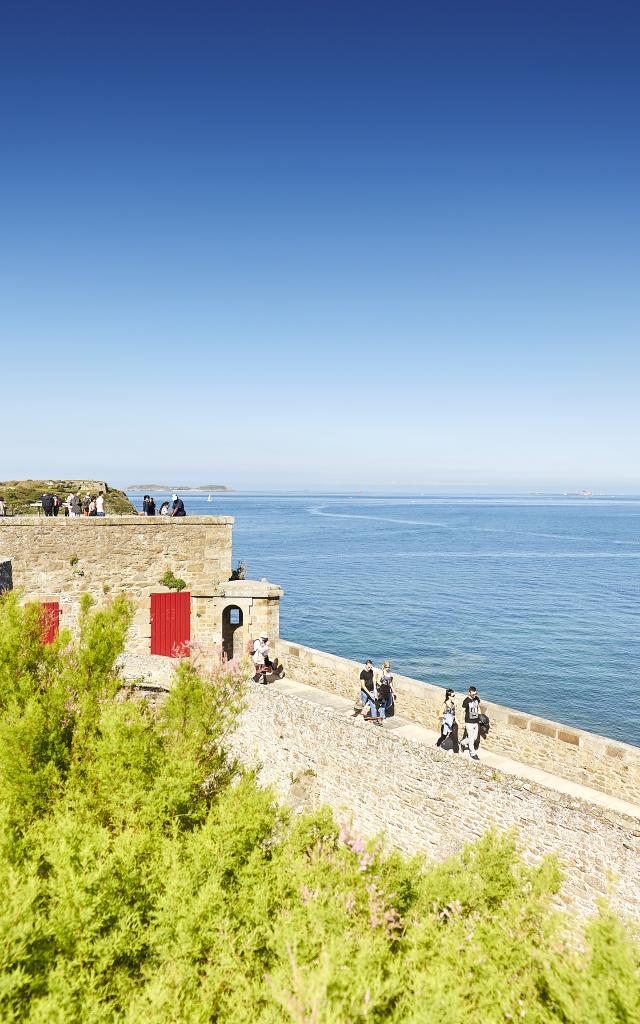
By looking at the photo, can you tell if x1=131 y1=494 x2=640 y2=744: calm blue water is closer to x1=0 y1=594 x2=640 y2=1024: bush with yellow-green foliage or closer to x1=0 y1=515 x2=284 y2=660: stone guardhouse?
x1=0 y1=515 x2=284 y2=660: stone guardhouse

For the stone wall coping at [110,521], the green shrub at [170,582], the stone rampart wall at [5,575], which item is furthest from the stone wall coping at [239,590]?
the stone rampart wall at [5,575]

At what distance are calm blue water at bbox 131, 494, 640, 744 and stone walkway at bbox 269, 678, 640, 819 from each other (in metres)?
15.7

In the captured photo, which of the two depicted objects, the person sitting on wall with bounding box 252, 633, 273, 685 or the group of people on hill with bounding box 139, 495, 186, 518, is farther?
the group of people on hill with bounding box 139, 495, 186, 518

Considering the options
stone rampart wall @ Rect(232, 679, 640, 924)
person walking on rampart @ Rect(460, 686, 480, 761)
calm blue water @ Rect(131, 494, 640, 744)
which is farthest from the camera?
calm blue water @ Rect(131, 494, 640, 744)

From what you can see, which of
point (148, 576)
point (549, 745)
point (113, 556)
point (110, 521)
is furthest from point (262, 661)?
point (549, 745)

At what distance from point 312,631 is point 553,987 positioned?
125 feet

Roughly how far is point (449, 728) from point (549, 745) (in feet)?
7.72

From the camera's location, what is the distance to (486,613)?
53.0 meters

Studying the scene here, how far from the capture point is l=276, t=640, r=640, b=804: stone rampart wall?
512 inches

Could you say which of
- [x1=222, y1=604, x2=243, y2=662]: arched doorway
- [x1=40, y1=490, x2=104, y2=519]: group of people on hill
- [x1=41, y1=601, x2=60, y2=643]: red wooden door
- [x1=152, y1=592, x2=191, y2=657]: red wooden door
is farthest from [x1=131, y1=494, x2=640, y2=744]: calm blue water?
[x1=41, y1=601, x2=60, y2=643]: red wooden door

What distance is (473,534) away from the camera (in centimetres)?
12544

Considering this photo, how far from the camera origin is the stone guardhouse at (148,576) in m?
21.8

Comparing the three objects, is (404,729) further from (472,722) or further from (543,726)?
(543,726)

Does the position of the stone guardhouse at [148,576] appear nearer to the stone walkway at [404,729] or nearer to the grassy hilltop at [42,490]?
the stone walkway at [404,729]
